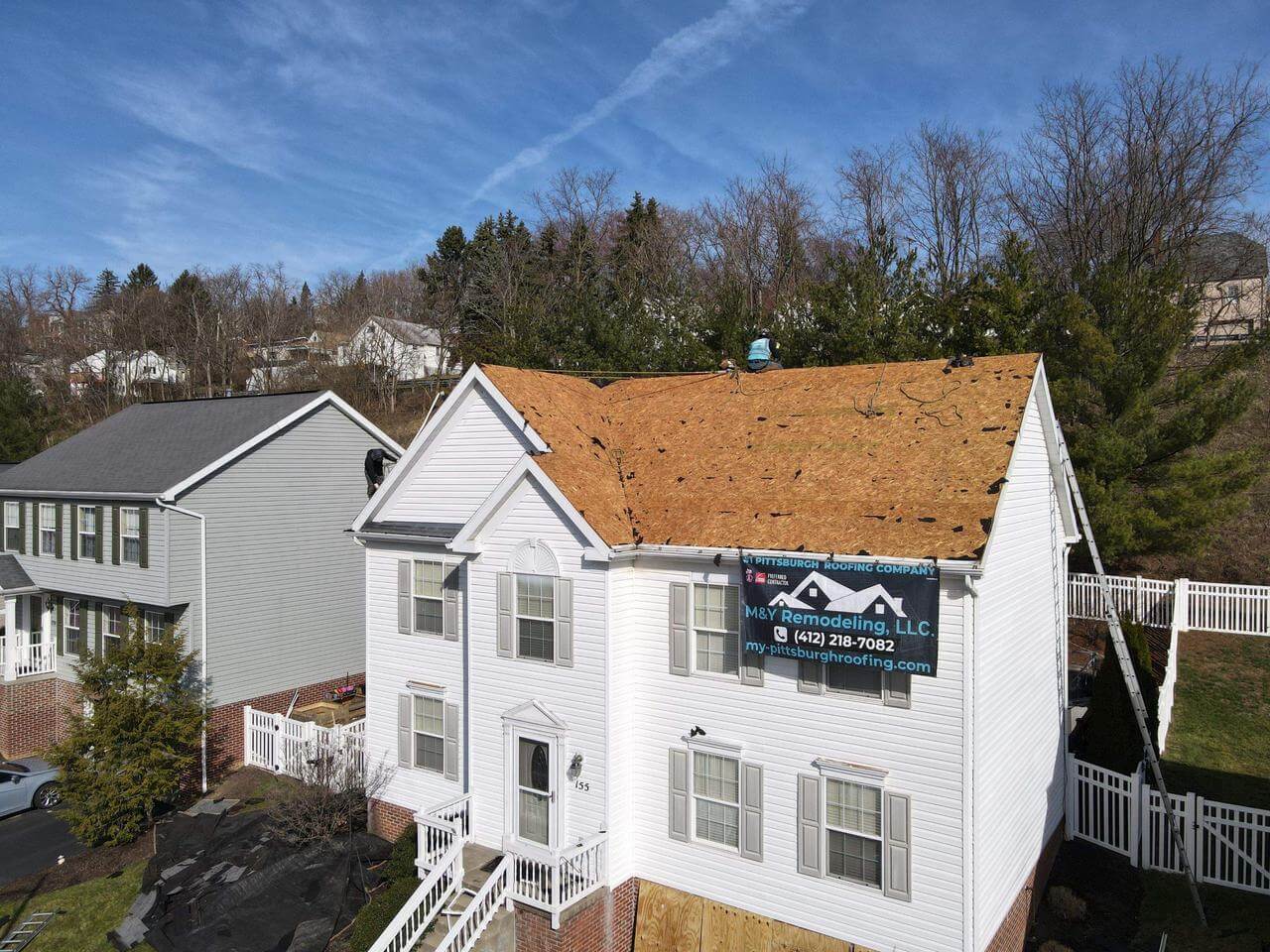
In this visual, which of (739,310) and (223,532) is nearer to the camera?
(223,532)

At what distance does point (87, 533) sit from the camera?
23.7 metres

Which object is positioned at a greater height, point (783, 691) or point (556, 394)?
point (556, 394)

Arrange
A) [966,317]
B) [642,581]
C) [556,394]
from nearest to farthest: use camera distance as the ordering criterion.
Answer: [642,581] → [556,394] → [966,317]

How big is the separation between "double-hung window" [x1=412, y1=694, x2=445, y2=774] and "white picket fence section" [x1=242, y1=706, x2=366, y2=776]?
2.27 metres

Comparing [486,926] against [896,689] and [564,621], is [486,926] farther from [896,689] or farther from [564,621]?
[896,689]

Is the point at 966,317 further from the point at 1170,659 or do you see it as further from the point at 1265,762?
the point at 1265,762

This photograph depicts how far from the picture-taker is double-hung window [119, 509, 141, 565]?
2206 cm

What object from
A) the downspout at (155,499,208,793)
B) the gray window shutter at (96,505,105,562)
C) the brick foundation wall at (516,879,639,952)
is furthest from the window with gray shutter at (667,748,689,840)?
the gray window shutter at (96,505,105,562)

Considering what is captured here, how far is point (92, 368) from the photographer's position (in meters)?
62.6

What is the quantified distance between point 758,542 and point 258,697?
17.0 metres

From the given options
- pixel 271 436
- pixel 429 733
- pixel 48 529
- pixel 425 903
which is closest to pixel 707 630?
pixel 425 903

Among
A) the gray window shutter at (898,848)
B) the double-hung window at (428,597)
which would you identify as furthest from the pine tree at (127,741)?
the gray window shutter at (898,848)

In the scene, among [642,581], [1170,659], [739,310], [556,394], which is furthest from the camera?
[739,310]

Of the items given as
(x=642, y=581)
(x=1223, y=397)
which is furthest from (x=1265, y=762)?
(x=642, y=581)
